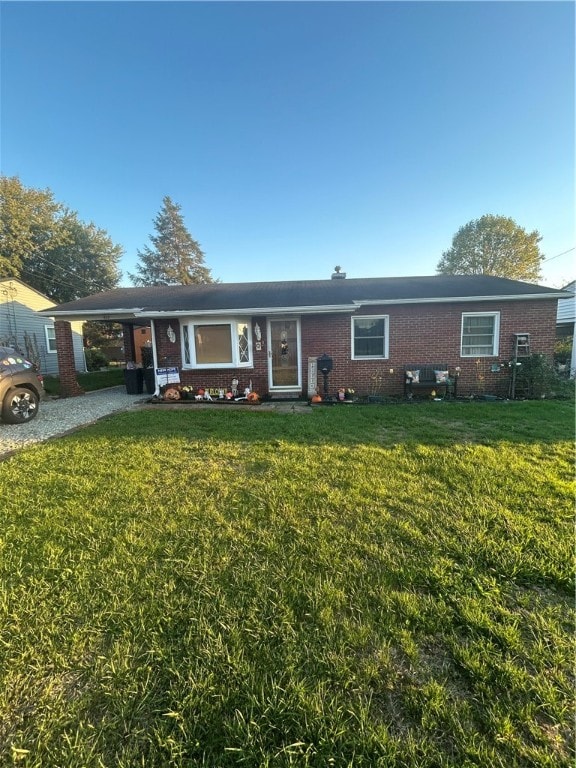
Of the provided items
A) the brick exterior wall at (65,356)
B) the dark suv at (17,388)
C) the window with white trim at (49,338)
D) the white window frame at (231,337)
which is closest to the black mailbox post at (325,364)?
the white window frame at (231,337)

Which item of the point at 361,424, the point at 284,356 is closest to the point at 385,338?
the point at 284,356

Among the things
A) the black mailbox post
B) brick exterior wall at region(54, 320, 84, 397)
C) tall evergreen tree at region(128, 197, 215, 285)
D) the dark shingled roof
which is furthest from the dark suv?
tall evergreen tree at region(128, 197, 215, 285)

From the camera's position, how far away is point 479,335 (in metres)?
9.12

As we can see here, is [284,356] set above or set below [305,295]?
below

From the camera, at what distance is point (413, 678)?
1.51m

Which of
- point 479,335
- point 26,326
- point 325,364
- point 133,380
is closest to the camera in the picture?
point 325,364

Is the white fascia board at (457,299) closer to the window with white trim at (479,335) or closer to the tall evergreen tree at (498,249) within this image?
the window with white trim at (479,335)

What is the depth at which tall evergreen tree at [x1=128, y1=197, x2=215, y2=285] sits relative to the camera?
118 feet

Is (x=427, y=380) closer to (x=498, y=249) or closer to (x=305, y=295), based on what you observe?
(x=305, y=295)

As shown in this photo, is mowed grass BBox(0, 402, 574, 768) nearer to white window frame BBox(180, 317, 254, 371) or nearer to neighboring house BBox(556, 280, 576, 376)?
white window frame BBox(180, 317, 254, 371)

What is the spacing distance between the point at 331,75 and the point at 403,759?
1283 centimetres

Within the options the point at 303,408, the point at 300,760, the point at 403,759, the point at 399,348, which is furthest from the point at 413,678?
the point at 399,348

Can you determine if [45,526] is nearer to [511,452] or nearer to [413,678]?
[413,678]

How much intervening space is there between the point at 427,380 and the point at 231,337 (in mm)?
5634
